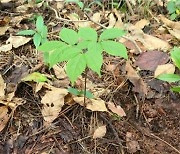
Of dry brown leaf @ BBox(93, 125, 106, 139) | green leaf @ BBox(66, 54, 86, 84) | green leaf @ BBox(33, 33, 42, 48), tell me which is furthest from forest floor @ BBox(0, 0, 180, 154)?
green leaf @ BBox(66, 54, 86, 84)

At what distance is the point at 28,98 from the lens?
1743 mm

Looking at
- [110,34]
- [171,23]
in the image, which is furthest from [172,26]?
[110,34]

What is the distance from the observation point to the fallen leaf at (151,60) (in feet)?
6.24

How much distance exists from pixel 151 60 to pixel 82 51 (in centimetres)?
67

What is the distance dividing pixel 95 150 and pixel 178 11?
1.26 metres

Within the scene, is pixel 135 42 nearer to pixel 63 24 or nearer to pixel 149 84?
pixel 149 84

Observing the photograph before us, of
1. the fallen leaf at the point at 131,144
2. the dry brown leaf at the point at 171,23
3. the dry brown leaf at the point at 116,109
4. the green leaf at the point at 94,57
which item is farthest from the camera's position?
the dry brown leaf at the point at 171,23

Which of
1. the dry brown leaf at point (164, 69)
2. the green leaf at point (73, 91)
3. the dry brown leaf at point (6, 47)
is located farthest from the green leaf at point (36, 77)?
the dry brown leaf at point (164, 69)

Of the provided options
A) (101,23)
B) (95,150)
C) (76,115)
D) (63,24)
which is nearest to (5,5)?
(63,24)

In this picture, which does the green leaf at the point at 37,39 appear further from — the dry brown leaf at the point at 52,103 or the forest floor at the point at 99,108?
the dry brown leaf at the point at 52,103

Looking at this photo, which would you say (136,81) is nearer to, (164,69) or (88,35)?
(164,69)

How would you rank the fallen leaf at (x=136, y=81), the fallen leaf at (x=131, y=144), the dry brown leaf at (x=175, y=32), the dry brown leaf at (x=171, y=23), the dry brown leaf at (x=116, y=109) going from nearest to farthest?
the fallen leaf at (x=131, y=144), the dry brown leaf at (x=116, y=109), the fallen leaf at (x=136, y=81), the dry brown leaf at (x=175, y=32), the dry brown leaf at (x=171, y=23)

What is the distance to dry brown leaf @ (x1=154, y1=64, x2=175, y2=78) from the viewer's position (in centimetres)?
183

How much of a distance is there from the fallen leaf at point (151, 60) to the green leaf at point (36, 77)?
1.74ft
